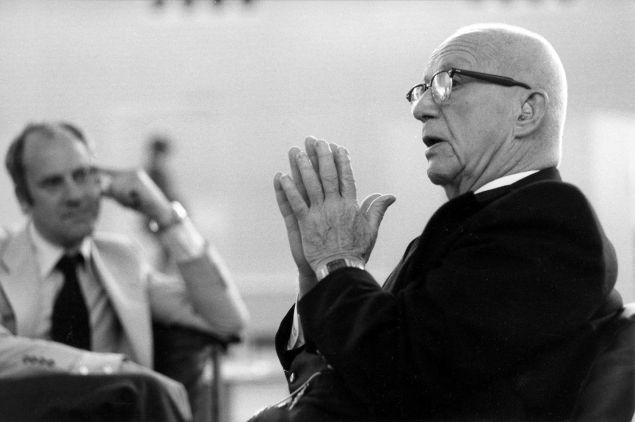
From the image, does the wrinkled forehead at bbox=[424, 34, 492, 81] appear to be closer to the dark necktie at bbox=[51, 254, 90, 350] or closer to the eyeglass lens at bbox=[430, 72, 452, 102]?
the eyeglass lens at bbox=[430, 72, 452, 102]

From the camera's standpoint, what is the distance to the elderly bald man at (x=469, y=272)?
178 cm

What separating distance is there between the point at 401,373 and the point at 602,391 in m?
0.36

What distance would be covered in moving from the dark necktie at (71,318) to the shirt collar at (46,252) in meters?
0.07

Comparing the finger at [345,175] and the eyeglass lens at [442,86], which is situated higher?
the eyeglass lens at [442,86]

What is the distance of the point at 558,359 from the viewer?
1818mm

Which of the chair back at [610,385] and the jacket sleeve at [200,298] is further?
the jacket sleeve at [200,298]

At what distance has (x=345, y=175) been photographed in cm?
198

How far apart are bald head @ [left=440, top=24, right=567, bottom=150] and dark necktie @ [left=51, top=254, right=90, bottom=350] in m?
1.50

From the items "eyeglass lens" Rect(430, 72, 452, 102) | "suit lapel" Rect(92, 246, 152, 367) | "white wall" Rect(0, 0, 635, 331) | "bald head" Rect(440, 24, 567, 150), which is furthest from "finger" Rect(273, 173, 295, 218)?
"white wall" Rect(0, 0, 635, 331)

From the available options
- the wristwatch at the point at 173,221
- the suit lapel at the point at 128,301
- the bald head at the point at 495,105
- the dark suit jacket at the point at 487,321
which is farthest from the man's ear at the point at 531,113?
the wristwatch at the point at 173,221

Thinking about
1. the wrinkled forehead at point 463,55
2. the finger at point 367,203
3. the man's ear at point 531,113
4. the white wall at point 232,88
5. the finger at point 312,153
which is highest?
the wrinkled forehead at point 463,55

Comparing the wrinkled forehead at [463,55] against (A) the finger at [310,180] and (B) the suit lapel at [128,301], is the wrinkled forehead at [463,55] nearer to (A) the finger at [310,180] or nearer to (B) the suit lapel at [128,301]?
(A) the finger at [310,180]

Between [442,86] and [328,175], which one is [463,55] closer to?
[442,86]

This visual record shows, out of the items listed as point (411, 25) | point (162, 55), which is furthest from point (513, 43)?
point (162, 55)
